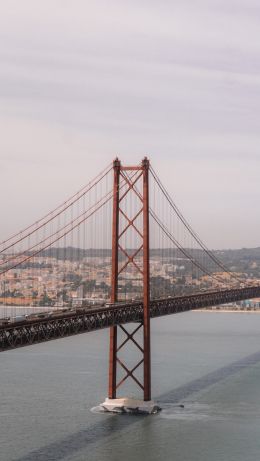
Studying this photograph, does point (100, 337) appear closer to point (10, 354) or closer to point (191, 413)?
point (10, 354)

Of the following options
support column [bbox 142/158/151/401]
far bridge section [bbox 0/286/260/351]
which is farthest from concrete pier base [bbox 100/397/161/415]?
far bridge section [bbox 0/286/260/351]

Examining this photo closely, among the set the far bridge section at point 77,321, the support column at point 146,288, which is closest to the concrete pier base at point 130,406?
the support column at point 146,288

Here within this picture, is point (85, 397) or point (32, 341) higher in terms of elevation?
point (32, 341)

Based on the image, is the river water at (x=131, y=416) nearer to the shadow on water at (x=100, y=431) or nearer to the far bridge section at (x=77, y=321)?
the shadow on water at (x=100, y=431)

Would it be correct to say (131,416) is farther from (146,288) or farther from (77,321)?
(77,321)

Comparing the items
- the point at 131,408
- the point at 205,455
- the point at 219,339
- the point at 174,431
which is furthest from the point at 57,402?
the point at 219,339

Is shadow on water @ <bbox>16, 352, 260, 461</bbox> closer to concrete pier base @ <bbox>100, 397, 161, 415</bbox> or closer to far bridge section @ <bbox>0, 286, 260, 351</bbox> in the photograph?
concrete pier base @ <bbox>100, 397, 161, 415</bbox>
